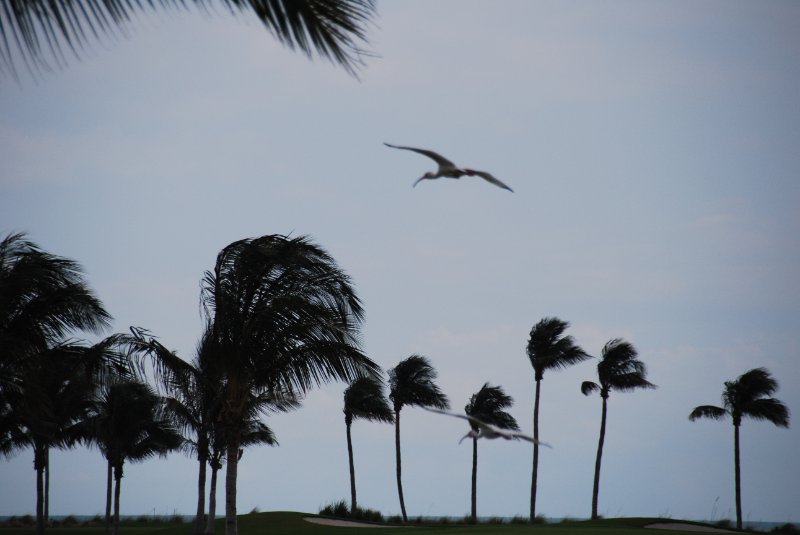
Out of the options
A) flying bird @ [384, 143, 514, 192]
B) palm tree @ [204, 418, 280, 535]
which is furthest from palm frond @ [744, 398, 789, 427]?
flying bird @ [384, 143, 514, 192]

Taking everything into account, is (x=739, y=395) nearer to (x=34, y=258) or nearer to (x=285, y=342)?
(x=285, y=342)

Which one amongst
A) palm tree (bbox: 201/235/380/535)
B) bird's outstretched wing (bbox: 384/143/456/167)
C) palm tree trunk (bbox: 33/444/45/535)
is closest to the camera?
bird's outstretched wing (bbox: 384/143/456/167)

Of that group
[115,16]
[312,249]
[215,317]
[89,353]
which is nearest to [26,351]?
[89,353]

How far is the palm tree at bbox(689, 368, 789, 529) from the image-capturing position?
180 feet

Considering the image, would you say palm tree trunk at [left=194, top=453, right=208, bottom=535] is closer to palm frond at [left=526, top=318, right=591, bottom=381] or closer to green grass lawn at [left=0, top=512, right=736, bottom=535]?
green grass lawn at [left=0, top=512, right=736, bottom=535]

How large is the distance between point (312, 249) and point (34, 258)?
5666 millimetres

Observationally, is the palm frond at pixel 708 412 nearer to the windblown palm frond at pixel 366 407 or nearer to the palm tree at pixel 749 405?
the palm tree at pixel 749 405

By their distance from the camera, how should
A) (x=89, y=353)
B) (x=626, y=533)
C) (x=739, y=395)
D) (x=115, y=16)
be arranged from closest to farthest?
(x=115, y=16) < (x=89, y=353) < (x=626, y=533) < (x=739, y=395)

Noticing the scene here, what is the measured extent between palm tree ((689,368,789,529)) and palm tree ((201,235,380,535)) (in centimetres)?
4178

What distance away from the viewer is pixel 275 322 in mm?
19531

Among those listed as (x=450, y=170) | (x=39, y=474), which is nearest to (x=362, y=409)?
(x=39, y=474)

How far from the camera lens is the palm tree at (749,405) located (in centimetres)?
5472

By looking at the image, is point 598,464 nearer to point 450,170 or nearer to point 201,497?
point 201,497

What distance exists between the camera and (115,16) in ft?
13.6
